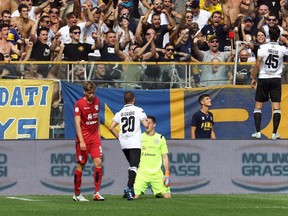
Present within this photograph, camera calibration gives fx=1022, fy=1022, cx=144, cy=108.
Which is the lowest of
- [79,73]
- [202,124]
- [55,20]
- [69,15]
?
[202,124]

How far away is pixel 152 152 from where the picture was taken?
1923 cm

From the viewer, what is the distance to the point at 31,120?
2180cm

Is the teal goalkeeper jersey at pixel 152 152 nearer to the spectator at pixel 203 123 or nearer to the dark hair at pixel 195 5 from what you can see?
the spectator at pixel 203 123

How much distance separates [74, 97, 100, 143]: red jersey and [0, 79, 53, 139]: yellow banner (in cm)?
433

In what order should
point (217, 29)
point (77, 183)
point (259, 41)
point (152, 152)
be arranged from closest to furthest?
1. point (77, 183)
2. point (152, 152)
3. point (259, 41)
4. point (217, 29)

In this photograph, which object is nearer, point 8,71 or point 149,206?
point 149,206

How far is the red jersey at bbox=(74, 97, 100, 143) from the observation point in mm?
17391

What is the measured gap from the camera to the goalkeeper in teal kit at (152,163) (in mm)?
18922

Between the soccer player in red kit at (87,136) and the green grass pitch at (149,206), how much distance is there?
0.34 metres

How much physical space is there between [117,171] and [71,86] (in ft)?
7.75

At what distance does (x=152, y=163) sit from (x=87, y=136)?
211 centimetres

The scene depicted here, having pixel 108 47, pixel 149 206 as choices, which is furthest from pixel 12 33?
pixel 149 206

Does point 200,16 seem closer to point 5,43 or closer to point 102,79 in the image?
point 102,79

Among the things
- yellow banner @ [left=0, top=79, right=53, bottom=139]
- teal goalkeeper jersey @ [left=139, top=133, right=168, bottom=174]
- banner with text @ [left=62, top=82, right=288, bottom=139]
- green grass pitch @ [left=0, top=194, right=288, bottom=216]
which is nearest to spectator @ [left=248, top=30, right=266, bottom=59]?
banner with text @ [left=62, top=82, right=288, bottom=139]
